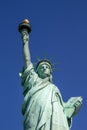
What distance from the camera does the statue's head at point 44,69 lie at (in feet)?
61.6

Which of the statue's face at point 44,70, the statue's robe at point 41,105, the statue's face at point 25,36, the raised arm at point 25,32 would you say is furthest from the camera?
the statue's face at point 25,36

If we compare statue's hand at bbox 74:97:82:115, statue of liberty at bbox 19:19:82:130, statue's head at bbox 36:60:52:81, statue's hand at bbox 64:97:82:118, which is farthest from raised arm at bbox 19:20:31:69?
statue's hand at bbox 74:97:82:115

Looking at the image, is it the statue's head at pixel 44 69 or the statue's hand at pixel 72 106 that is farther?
the statue's head at pixel 44 69

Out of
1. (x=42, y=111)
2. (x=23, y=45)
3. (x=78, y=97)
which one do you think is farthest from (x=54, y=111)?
(x=23, y=45)

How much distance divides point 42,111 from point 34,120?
37 cm

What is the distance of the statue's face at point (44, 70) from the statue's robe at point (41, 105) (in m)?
0.28

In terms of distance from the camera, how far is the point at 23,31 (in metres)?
19.4

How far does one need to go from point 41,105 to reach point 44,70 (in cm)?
179

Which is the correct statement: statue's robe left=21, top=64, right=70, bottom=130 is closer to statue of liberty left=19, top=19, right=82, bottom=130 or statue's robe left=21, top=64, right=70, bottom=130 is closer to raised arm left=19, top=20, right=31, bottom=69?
statue of liberty left=19, top=19, right=82, bottom=130

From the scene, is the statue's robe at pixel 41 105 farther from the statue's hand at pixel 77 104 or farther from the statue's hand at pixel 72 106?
the statue's hand at pixel 77 104

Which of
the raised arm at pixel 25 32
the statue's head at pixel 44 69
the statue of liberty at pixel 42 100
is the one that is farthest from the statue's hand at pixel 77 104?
the raised arm at pixel 25 32

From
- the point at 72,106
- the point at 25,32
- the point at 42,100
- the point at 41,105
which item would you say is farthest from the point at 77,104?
the point at 25,32

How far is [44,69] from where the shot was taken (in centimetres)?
1888

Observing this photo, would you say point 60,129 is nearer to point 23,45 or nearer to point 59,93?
point 59,93
